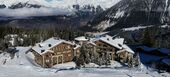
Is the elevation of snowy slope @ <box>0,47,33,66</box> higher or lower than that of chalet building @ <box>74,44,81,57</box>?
lower

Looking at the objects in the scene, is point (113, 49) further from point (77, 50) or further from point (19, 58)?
point (19, 58)

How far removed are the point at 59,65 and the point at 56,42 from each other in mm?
9381

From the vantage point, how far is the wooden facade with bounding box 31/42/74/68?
425ft

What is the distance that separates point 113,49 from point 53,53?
2052 centimetres

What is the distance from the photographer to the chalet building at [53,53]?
12988 cm

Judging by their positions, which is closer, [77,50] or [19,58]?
[19,58]

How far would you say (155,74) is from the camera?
94.9 metres

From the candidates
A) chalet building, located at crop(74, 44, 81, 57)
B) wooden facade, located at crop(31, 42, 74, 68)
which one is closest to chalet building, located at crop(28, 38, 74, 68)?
wooden facade, located at crop(31, 42, 74, 68)

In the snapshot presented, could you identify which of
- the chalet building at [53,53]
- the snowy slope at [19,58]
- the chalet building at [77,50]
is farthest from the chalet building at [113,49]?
the snowy slope at [19,58]

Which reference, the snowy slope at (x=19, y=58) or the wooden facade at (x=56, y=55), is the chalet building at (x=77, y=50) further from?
the snowy slope at (x=19, y=58)

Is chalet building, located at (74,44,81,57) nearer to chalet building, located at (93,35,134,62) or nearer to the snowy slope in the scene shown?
chalet building, located at (93,35,134,62)

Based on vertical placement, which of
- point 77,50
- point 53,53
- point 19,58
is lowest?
point 19,58

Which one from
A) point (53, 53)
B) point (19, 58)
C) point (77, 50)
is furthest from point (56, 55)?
point (19, 58)

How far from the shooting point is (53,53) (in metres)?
132
